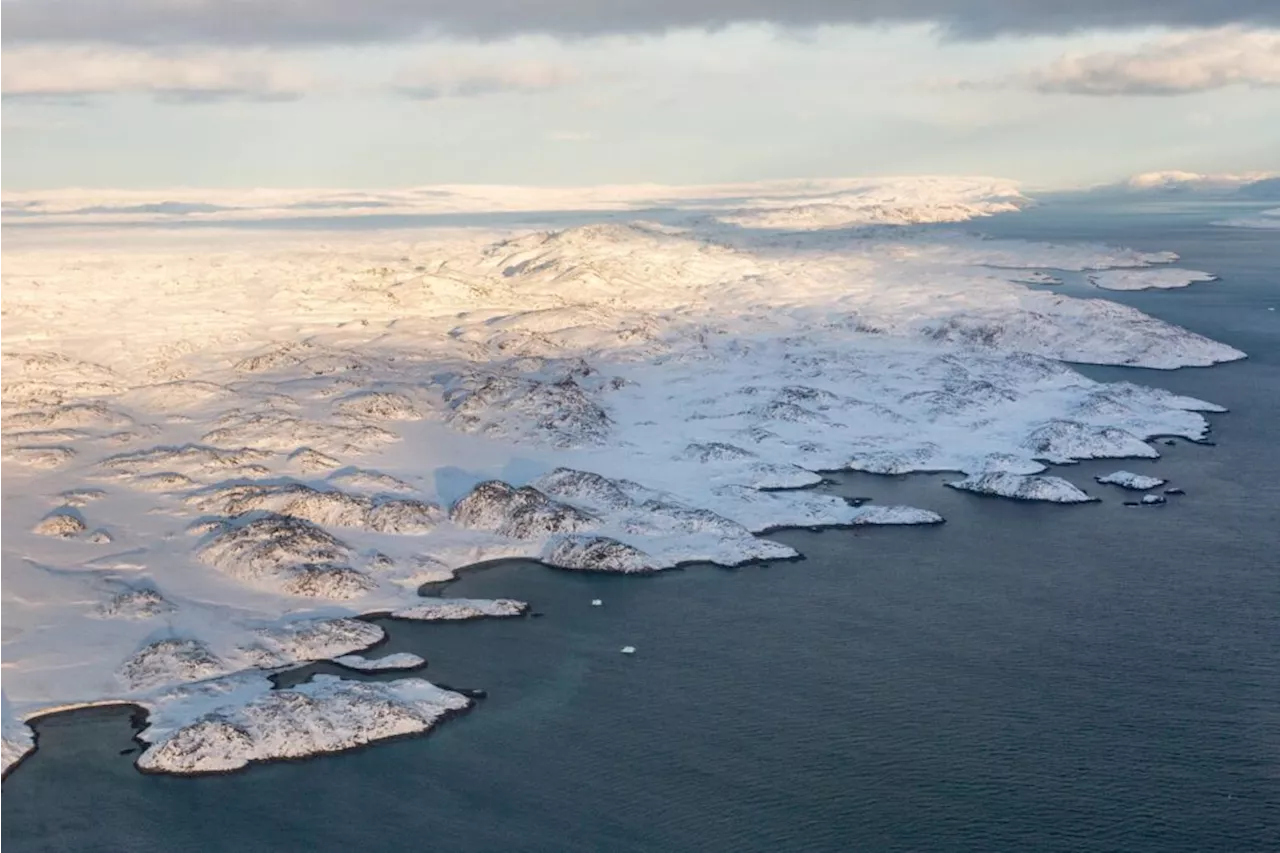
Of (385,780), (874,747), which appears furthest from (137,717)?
(874,747)

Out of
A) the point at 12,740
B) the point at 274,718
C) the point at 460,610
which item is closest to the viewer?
the point at 12,740

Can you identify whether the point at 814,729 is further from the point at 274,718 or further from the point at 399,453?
the point at 399,453

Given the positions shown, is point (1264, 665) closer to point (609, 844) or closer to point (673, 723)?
point (673, 723)

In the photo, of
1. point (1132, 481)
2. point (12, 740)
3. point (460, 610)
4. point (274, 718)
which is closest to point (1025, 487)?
point (1132, 481)

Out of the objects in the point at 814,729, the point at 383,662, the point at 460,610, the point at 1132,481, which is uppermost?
the point at 1132,481

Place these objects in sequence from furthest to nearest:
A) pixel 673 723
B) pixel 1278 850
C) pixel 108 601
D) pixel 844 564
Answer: pixel 844 564 → pixel 108 601 → pixel 673 723 → pixel 1278 850

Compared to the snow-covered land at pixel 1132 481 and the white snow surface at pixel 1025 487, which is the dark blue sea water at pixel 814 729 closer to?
the white snow surface at pixel 1025 487

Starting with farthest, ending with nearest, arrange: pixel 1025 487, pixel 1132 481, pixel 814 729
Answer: pixel 1132 481
pixel 1025 487
pixel 814 729
